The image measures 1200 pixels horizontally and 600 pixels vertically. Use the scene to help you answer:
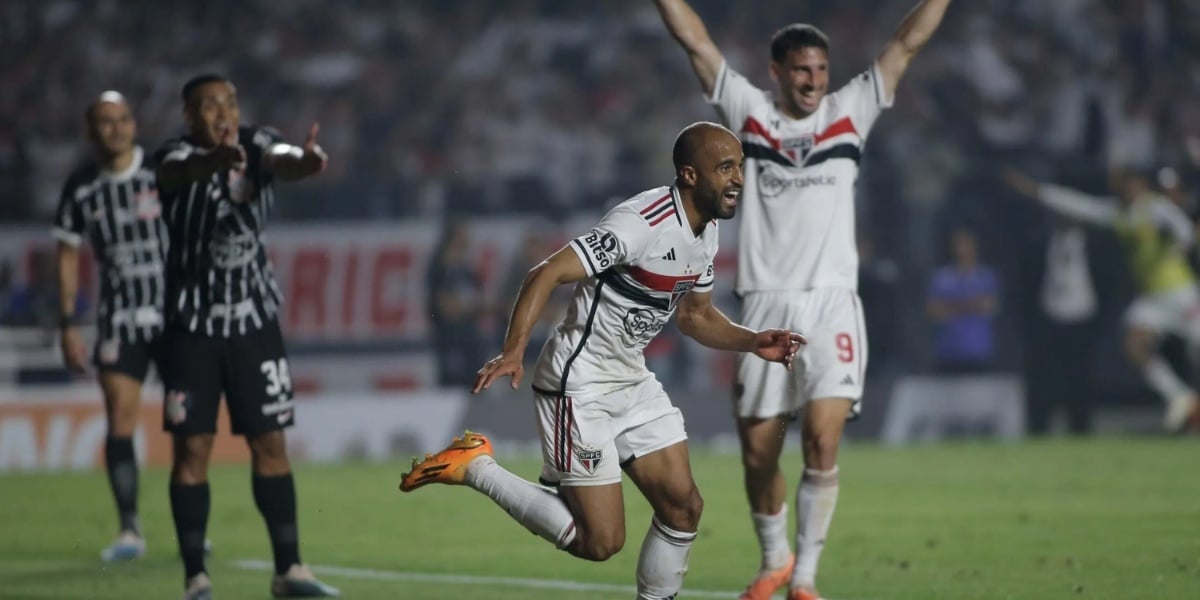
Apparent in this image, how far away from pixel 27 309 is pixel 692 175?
44.7 feet

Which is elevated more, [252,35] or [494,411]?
[252,35]

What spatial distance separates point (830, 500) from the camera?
8.70 m

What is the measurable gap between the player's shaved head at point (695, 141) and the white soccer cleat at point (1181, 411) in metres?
13.3

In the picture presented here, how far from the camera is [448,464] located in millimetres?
7562

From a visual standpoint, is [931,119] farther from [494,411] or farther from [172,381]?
[172,381]

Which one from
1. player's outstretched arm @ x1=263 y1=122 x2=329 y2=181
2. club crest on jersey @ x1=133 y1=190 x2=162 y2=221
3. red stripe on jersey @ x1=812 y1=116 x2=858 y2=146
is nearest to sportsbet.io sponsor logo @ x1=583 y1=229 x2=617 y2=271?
player's outstretched arm @ x1=263 y1=122 x2=329 y2=181

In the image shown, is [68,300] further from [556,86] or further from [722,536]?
[556,86]

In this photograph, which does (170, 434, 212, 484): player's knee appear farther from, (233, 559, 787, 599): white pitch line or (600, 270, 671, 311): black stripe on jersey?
(600, 270, 671, 311): black stripe on jersey

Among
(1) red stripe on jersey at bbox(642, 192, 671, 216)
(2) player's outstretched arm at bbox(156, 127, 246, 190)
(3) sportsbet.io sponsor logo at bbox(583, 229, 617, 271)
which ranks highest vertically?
(2) player's outstretched arm at bbox(156, 127, 246, 190)

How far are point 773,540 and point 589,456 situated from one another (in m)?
1.95

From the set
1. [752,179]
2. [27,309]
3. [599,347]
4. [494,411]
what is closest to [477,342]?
[494,411]

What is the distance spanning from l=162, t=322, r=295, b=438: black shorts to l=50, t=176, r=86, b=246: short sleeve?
2714 millimetres

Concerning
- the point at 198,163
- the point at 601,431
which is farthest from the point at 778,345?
the point at 198,163

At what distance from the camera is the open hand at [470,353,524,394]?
21.3ft
